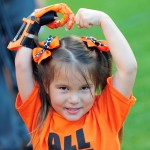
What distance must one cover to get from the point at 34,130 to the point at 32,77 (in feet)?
1.05

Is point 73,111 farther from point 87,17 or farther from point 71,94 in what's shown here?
point 87,17

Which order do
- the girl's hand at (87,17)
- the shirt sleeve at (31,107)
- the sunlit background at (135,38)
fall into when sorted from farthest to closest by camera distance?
the sunlit background at (135,38), the shirt sleeve at (31,107), the girl's hand at (87,17)

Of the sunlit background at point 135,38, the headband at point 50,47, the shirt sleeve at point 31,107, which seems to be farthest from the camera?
the sunlit background at point 135,38

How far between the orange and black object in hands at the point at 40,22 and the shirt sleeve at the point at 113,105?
44cm

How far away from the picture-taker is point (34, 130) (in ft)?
12.7

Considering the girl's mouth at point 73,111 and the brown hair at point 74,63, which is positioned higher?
the brown hair at point 74,63

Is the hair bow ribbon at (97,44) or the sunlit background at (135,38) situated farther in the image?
A: the sunlit background at (135,38)

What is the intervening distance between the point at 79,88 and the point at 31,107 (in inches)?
14.3

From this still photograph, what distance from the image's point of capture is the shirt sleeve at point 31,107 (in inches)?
151

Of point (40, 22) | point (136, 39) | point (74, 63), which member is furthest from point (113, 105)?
point (136, 39)

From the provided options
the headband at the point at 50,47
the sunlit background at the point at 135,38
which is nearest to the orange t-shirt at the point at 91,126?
the headband at the point at 50,47

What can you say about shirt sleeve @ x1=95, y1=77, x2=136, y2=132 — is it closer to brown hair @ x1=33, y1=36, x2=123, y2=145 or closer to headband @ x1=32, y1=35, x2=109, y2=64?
brown hair @ x1=33, y1=36, x2=123, y2=145

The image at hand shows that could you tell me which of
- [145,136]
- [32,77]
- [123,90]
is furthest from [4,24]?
[145,136]

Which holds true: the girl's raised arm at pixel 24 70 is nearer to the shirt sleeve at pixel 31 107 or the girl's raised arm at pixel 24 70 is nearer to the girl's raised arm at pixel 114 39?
the shirt sleeve at pixel 31 107
